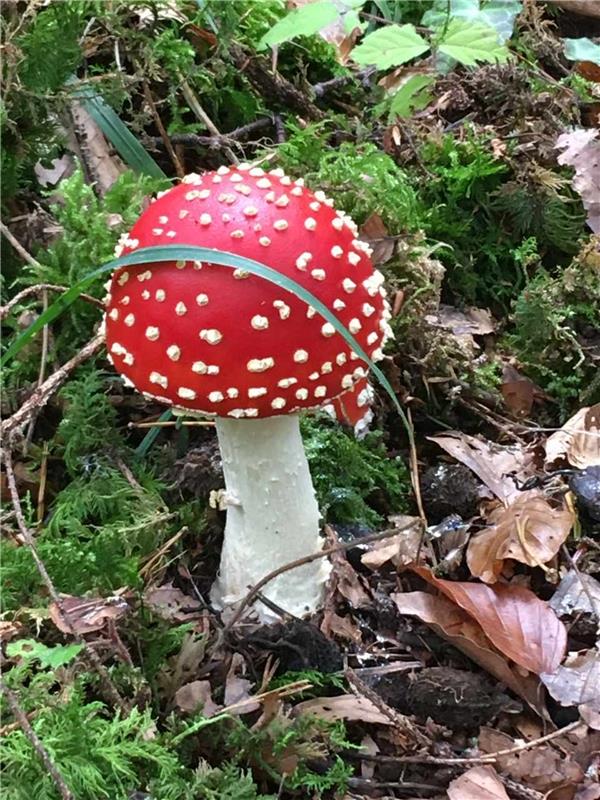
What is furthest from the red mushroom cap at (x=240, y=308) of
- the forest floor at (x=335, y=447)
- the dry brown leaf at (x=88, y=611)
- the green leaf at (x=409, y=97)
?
the green leaf at (x=409, y=97)

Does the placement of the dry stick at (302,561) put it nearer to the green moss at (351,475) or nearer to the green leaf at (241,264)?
the green leaf at (241,264)

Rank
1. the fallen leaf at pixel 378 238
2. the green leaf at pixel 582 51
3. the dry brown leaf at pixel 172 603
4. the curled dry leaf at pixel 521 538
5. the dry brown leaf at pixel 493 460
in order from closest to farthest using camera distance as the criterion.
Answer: the dry brown leaf at pixel 172 603, the curled dry leaf at pixel 521 538, the dry brown leaf at pixel 493 460, the fallen leaf at pixel 378 238, the green leaf at pixel 582 51

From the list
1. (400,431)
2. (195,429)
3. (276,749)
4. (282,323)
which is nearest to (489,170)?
(400,431)

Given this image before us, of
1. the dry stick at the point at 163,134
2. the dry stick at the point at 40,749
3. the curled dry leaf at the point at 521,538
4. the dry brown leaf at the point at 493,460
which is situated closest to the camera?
the dry stick at the point at 40,749

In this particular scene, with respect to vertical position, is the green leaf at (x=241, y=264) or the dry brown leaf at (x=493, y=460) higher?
the green leaf at (x=241, y=264)

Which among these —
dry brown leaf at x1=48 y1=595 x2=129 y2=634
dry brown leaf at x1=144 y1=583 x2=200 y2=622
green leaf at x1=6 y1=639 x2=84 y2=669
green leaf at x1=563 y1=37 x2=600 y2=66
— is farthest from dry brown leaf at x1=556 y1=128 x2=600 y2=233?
green leaf at x1=6 y1=639 x2=84 y2=669

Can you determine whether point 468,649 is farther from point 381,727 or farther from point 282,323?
point 282,323

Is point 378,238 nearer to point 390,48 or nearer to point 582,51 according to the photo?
point 390,48
